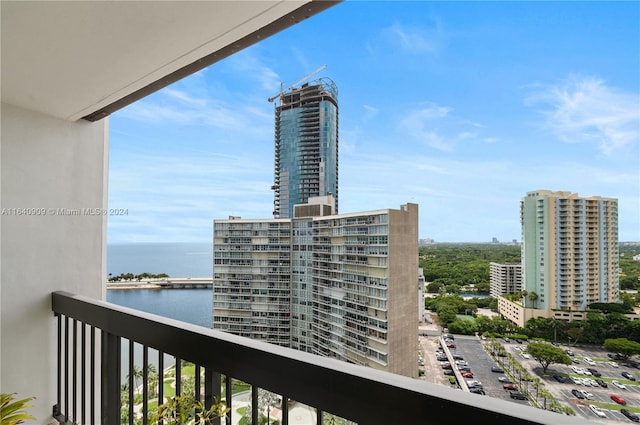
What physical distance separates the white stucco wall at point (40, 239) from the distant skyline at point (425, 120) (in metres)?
0.26

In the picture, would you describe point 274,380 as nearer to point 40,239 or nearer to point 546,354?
point 546,354

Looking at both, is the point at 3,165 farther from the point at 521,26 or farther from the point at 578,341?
the point at 521,26

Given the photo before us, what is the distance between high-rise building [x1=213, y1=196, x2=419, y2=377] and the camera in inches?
94.7

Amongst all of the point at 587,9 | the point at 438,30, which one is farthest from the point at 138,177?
the point at 587,9

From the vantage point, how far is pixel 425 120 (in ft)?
11.7

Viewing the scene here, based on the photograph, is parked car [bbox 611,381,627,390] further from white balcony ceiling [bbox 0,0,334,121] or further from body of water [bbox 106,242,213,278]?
body of water [bbox 106,242,213,278]

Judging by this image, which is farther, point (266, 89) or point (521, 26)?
point (266, 89)

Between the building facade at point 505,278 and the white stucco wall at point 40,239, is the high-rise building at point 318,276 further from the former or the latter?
the white stucco wall at point 40,239

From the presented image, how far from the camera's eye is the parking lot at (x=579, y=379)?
1.20m

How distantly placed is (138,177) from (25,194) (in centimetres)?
150

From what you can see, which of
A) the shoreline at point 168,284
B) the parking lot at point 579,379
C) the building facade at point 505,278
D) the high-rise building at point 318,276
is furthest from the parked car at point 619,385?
the shoreline at point 168,284

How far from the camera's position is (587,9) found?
1961mm

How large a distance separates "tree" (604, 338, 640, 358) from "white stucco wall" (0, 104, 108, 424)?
2713 mm

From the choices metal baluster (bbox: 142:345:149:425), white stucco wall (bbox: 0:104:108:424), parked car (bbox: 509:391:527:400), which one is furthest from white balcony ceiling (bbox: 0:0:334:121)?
parked car (bbox: 509:391:527:400)
